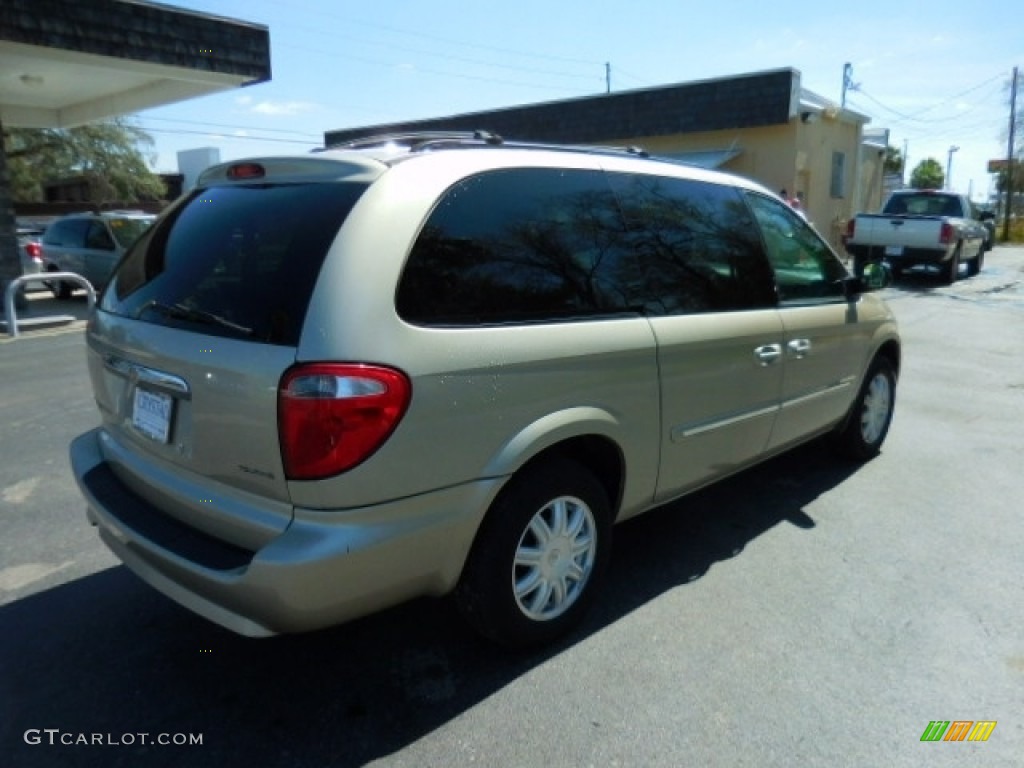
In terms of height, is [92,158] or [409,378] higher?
[92,158]

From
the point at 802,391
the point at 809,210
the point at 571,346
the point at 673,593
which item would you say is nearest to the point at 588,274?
the point at 571,346

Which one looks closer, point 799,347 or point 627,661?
point 627,661

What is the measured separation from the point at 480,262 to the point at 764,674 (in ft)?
5.84

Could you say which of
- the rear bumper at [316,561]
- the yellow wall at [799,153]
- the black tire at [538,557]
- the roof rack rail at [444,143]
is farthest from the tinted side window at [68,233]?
the black tire at [538,557]

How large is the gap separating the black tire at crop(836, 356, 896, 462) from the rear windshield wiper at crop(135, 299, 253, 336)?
3.79m

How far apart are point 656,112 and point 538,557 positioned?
66.4ft

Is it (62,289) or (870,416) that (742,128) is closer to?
(62,289)

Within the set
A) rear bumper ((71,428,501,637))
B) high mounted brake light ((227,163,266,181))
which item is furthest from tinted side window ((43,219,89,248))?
rear bumper ((71,428,501,637))

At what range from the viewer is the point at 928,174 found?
2731 inches

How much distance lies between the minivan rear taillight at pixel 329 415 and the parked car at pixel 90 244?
510 inches

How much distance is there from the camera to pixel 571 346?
263cm

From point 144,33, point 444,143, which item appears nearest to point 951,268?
point 144,33

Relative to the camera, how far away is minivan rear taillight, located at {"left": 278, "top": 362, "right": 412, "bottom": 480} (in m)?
2.10

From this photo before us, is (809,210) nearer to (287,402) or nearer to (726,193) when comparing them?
(726,193)
